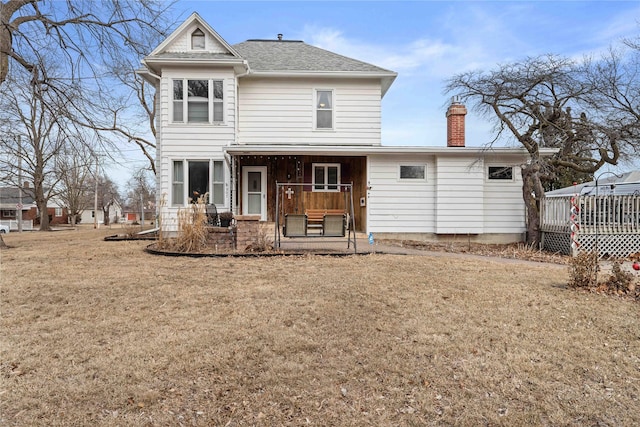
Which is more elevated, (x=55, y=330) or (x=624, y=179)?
(x=624, y=179)

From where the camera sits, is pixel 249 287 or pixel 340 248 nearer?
pixel 249 287

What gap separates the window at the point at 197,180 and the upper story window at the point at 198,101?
1.47 meters

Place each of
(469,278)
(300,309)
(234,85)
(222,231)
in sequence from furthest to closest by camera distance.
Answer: (234,85)
(222,231)
(469,278)
(300,309)

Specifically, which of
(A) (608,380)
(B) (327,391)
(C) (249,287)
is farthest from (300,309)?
(A) (608,380)

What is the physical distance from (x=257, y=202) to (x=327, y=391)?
11.4 meters

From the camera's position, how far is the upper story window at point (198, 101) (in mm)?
12875

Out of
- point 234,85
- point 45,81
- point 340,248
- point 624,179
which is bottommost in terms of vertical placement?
point 340,248

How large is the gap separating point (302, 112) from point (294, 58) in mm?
2620

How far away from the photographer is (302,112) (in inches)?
553

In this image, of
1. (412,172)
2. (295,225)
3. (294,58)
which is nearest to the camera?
(295,225)

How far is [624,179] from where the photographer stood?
15477 millimetres

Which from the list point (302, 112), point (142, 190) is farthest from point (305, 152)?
point (142, 190)

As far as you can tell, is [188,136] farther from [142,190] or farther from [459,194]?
[142,190]

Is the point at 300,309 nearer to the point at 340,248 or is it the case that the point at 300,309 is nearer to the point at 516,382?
the point at 516,382
